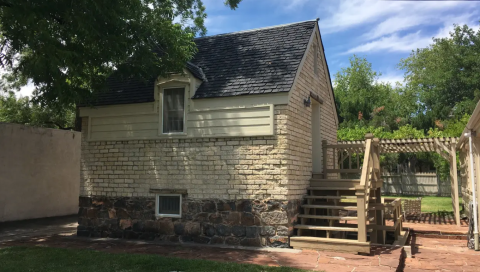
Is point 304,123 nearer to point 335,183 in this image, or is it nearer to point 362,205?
point 335,183

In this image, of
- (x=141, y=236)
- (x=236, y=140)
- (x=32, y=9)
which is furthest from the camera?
(x=141, y=236)

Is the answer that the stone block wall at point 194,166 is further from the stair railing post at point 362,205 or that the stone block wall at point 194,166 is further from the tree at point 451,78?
the tree at point 451,78

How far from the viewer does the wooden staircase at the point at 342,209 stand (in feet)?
26.0

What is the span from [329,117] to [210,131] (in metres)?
5.03

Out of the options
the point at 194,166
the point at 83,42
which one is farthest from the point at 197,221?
the point at 83,42

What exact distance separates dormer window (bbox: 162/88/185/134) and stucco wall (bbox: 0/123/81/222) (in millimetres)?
7294

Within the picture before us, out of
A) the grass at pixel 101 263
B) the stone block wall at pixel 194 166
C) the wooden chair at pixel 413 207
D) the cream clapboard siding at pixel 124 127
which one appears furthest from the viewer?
the wooden chair at pixel 413 207

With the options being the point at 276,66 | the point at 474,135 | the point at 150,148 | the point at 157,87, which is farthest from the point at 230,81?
the point at 474,135

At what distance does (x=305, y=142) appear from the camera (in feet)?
33.3

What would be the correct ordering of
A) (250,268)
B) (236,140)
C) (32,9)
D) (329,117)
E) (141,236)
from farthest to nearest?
(329,117)
(141,236)
(236,140)
(32,9)
(250,268)

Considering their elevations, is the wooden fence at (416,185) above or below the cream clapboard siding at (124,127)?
below

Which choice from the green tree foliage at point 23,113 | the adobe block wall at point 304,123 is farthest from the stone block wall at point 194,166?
the green tree foliage at point 23,113

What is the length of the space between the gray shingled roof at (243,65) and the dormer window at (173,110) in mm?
464

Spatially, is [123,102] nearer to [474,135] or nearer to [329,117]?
[329,117]
